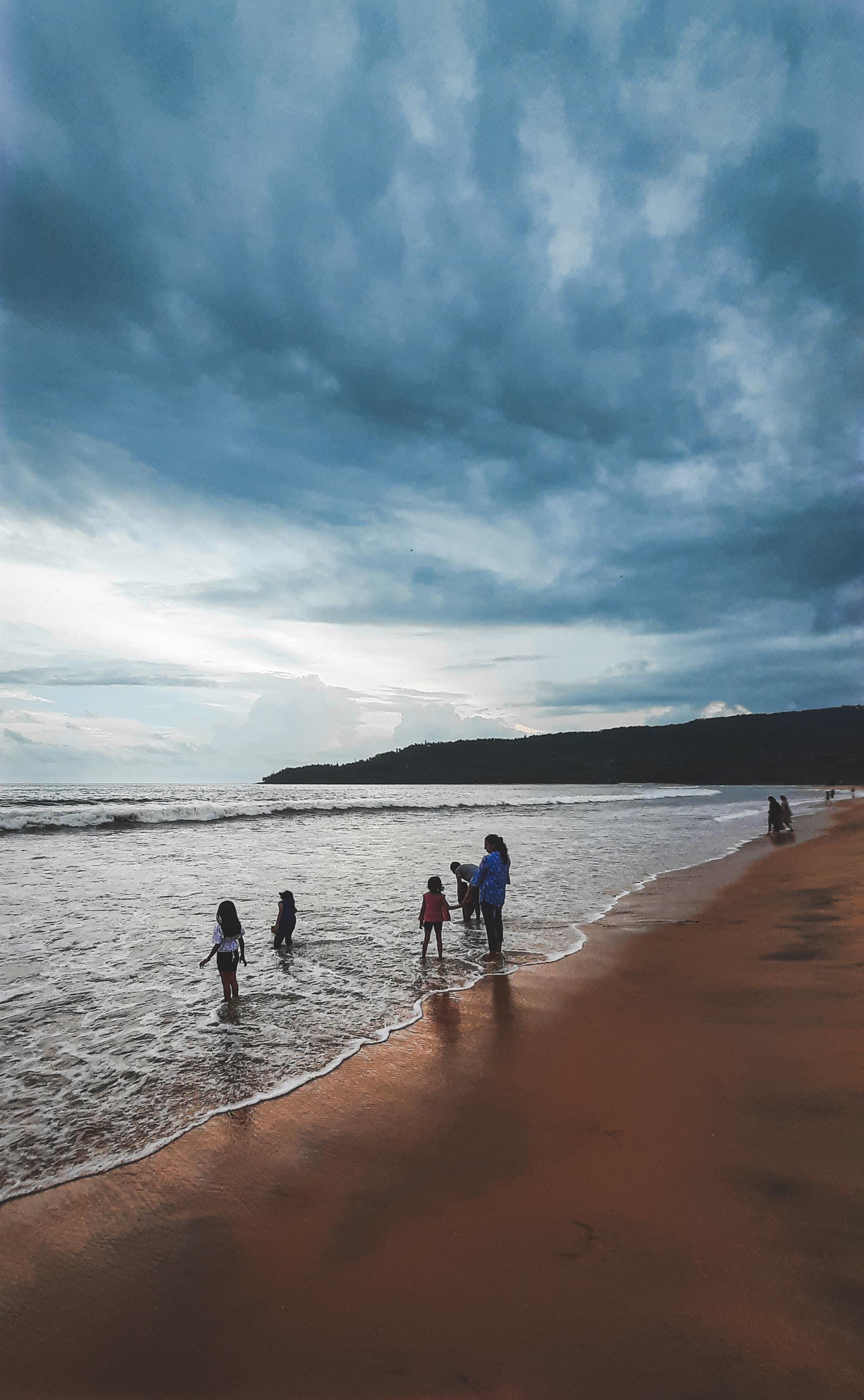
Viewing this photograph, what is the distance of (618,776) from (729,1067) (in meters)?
A: 138

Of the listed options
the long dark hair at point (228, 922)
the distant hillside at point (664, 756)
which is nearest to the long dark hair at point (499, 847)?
the long dark hair at point (228, 922)

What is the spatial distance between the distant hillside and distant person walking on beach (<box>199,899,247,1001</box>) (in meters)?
112

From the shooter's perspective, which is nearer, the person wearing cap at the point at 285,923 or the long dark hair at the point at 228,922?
the long dark hair at the point at 228,922

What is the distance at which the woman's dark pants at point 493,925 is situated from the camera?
33.0ft

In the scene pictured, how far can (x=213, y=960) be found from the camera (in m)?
10.2

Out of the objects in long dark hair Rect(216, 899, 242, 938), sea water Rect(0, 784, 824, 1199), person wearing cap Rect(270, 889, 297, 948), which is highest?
long dark hair Rect(216, 899, 242, 938)

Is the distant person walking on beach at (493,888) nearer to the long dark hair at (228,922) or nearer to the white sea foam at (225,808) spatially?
the long dark hair at (228,922)

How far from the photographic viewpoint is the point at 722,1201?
4.00 metres

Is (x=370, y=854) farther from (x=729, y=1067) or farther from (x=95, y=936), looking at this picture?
(x=729, y=1067)

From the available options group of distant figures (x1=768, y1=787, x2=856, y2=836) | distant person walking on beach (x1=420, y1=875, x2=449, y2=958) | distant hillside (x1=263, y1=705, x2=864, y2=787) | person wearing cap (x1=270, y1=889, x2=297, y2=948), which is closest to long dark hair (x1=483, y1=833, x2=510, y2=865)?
distant person walking on beach (x1=420, y1=875, x2=449, y2=958)

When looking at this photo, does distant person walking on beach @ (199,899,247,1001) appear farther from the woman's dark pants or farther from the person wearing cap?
the woman's dark pants

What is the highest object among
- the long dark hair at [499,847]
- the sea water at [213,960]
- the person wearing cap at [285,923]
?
the long dark hair at [499,847]

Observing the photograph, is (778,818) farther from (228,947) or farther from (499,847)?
(228,947)

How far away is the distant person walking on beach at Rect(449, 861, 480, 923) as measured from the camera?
12.1 m
